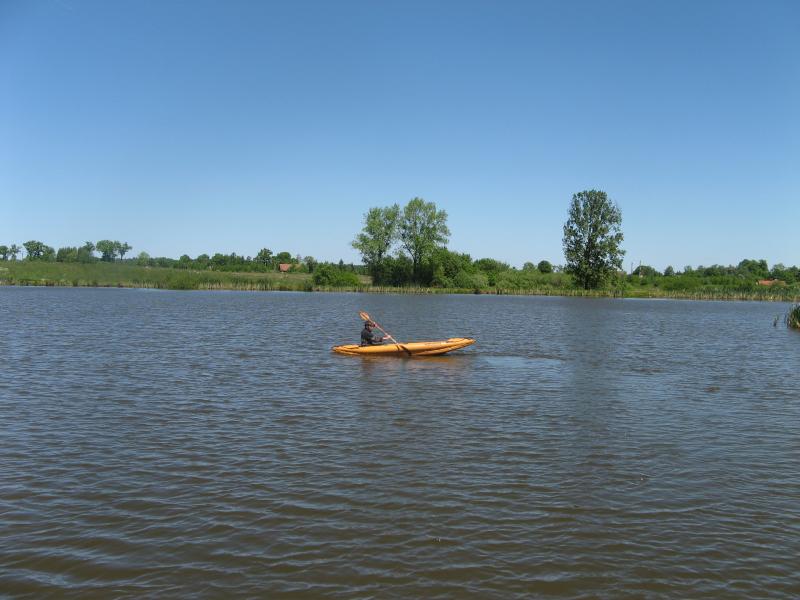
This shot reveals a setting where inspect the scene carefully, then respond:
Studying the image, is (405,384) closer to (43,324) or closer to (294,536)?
(294,536)

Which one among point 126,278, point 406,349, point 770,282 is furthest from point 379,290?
point 770,282

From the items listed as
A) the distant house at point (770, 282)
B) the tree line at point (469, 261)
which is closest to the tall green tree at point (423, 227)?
the tree line at point (469, 261)

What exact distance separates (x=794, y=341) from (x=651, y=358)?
12697mm

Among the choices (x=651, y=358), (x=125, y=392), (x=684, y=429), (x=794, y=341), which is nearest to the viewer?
(x=684, y=429)

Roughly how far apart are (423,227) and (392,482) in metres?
87.3

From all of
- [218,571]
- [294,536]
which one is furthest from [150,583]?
[294,536]

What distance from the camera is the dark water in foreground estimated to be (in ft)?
20.3

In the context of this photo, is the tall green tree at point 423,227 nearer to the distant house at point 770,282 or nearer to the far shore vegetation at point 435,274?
the far shore vegetation at point 435,274

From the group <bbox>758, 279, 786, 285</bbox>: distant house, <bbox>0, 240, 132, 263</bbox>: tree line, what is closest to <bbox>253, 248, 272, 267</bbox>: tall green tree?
<bbox>0, 240, 132, 263</bbox>: tree line

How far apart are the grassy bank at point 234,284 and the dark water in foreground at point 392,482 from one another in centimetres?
7042

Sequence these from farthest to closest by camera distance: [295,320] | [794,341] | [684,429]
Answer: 1. [295,320]
2. [794,341]
3. [684,429]

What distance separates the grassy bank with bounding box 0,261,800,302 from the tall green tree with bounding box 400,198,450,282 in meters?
7.12

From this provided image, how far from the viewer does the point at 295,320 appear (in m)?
39.3

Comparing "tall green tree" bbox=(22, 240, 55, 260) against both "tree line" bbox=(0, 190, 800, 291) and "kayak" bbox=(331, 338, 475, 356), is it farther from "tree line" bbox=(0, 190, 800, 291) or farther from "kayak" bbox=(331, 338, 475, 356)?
"kayak" bbox=(331, 338, 475, 356)
